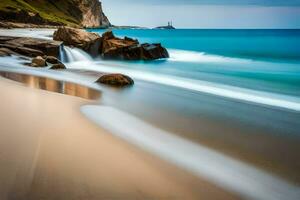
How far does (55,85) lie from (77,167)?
9842mm

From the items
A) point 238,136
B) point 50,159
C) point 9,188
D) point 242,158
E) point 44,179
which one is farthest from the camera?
point 238,136

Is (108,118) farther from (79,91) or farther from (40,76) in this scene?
(40,76)

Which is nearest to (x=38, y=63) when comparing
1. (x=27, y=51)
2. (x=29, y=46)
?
(x=27, y=51)

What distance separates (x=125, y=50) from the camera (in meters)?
34.1

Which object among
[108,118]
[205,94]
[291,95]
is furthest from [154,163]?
[291,95]

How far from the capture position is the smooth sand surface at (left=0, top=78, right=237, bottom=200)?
5715 mm

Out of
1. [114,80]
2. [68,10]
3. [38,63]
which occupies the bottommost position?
[114,80]

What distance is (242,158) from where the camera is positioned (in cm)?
766

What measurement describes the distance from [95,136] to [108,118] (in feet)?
6.36

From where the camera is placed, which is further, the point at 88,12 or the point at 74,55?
the point at 88,12

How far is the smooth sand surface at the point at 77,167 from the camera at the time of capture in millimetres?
5715

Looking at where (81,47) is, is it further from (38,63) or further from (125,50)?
(38,63)

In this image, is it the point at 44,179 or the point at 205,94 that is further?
the point at 205,94

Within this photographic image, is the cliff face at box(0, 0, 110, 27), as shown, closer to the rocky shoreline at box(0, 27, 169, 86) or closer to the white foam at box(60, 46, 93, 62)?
the rocky shoreline at box(0, 27, 169, 86)
